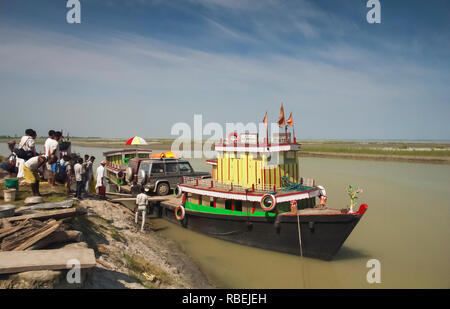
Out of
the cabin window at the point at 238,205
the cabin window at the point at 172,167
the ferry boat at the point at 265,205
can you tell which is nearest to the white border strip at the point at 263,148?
the ferry boat at the point at 265,205

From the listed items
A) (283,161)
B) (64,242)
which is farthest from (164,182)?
(64,242)

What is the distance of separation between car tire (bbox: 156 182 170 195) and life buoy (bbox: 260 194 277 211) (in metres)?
8.18

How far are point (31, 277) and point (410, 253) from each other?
13904 mm

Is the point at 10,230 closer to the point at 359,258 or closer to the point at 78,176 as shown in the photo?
the point at 78,176

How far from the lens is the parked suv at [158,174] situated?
17109mm

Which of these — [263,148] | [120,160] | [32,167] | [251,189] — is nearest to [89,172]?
[32,167]

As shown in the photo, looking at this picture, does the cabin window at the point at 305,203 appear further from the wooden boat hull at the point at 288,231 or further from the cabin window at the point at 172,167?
the cabin window at the point at 172,167

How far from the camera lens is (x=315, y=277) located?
1021 cm

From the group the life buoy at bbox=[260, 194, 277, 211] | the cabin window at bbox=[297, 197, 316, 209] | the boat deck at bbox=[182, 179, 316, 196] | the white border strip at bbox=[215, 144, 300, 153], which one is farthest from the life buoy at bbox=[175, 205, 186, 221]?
the cabin window at bbox=[297, 197, 316, 209]

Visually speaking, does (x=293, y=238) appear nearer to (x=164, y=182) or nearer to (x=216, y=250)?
(x=216, y=250)

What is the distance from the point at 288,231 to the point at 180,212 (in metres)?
5.96

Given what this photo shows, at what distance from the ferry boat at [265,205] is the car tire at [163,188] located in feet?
10.6

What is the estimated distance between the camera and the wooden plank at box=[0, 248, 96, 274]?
4898 mm

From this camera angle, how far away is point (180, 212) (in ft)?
47.9
